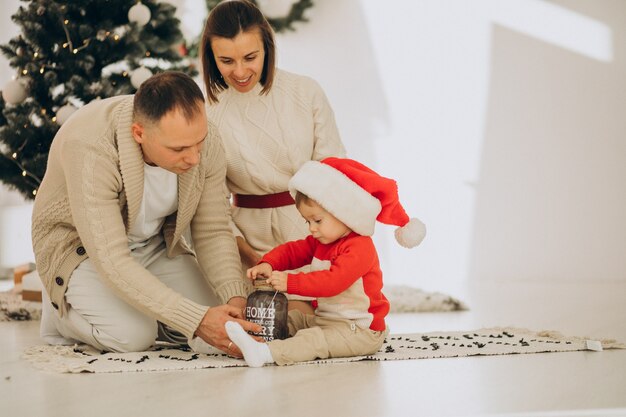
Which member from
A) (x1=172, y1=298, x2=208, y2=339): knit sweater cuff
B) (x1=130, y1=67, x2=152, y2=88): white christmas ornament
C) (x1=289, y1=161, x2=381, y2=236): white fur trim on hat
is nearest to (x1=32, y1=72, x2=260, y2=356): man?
(x1=172, y1=298, x2=208, y2=339): knit sweater cuff

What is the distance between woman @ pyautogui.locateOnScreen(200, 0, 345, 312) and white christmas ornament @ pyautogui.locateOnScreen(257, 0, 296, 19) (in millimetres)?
2217

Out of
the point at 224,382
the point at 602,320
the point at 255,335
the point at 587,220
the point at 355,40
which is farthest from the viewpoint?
the point at 355,40

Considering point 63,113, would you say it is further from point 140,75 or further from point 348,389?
point 348,389

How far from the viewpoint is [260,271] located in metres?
2.27

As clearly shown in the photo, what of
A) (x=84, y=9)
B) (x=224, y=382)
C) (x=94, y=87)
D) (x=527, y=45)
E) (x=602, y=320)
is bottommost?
(x=224, y=382)

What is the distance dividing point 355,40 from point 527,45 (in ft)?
3.31

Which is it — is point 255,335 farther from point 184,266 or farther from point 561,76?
point 561,76

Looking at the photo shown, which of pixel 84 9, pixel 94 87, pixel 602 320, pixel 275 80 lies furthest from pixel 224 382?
pixel 84 9

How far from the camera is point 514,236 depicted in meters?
4.83

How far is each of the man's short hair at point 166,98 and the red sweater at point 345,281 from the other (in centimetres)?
A: 52

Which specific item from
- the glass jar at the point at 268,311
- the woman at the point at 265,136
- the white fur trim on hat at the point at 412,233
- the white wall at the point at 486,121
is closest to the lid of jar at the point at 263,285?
the glass jar at the point at 268,311

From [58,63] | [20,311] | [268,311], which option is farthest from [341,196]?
[58,63]

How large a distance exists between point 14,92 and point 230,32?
4.80ft

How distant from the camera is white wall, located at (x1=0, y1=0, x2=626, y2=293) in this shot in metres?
4.69
